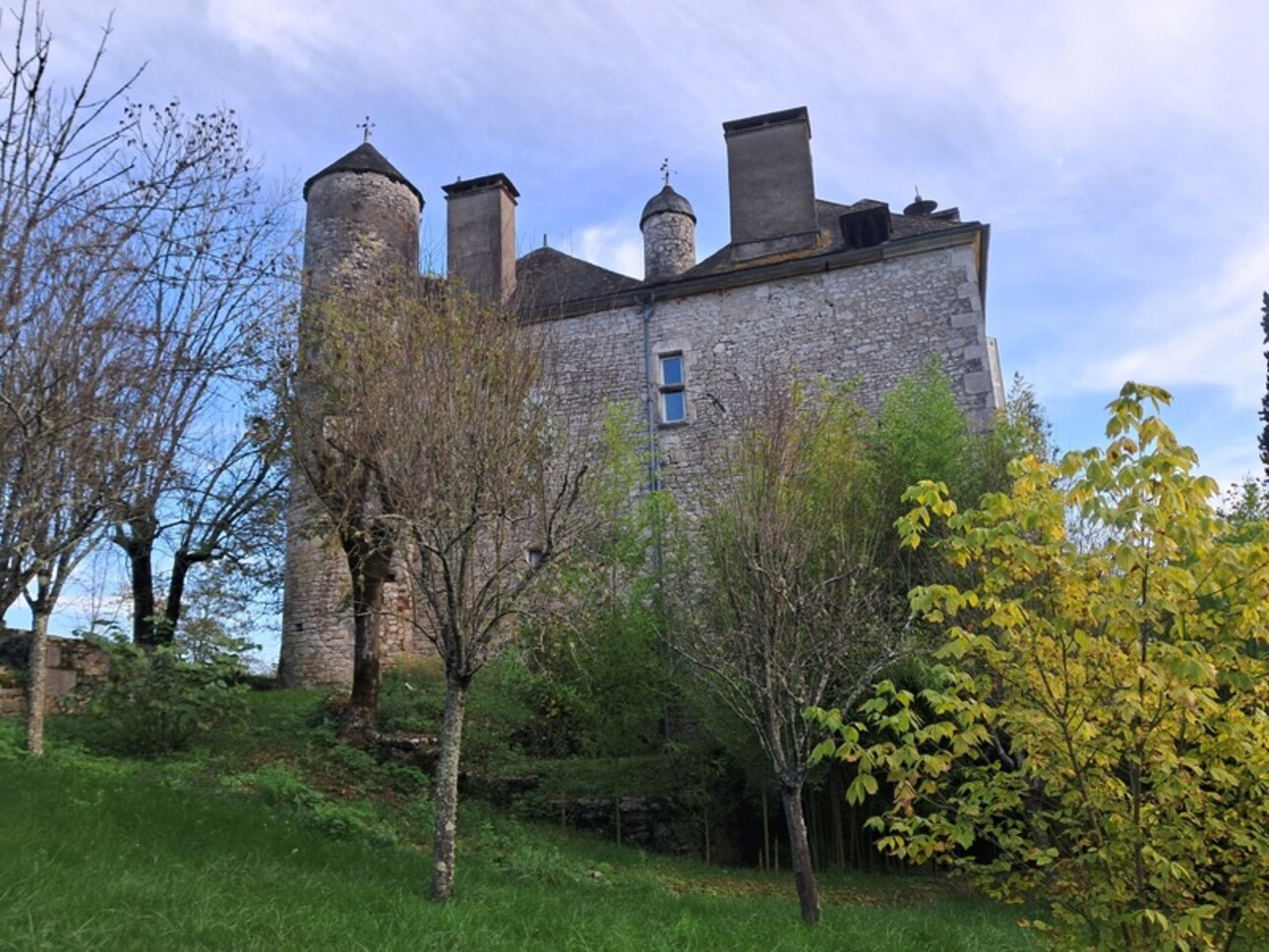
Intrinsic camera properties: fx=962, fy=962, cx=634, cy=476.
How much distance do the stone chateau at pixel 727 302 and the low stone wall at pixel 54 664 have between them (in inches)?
119

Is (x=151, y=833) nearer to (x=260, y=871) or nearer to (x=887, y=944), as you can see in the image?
(x=260, y=871)

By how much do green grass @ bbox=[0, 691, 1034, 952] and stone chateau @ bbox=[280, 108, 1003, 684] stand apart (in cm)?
514

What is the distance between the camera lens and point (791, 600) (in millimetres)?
7758

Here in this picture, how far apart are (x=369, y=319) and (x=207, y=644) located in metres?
3.96

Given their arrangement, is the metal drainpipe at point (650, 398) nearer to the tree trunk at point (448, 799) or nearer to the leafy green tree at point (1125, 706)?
the tree trunk at point (448, 799)

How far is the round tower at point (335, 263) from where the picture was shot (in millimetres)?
14688

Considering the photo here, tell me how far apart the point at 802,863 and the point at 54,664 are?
31.7 ft

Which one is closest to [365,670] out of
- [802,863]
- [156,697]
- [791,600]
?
[156,697]

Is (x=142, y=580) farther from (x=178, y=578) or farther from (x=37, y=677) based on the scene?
(x=37, y=677)

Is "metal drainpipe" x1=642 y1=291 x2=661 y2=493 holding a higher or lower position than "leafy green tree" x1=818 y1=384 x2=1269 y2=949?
higher

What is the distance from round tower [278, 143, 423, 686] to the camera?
14.7 m

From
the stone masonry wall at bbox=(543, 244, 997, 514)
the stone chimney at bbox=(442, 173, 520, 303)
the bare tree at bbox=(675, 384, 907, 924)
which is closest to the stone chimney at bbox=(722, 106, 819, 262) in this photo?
the stone masonry wall at bbox=(543, 244, 997, 514)

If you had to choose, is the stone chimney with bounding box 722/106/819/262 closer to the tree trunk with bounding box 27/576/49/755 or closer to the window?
the window

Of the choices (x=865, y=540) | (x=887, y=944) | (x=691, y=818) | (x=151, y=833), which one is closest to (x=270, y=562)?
(x=691, y=818)
